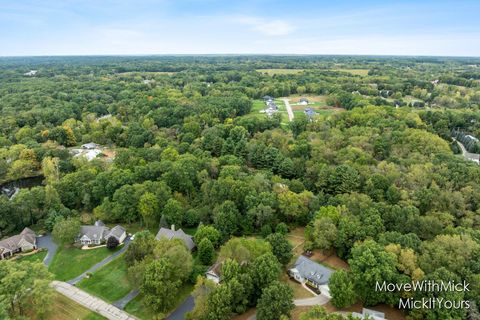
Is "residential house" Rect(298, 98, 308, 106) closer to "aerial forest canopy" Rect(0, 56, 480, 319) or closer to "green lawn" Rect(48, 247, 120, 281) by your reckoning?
"aerial forest canopy" Rect(0, 56, 480, 319)

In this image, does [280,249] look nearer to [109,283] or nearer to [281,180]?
[281,180]

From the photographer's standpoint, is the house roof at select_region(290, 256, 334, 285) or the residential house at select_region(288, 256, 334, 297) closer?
the residential house at select_region(288, 256, 334, 297)

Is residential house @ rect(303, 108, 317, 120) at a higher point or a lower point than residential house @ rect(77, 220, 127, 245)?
higher

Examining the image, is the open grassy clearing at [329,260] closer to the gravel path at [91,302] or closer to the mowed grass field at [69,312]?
the gravel path at [91,302]

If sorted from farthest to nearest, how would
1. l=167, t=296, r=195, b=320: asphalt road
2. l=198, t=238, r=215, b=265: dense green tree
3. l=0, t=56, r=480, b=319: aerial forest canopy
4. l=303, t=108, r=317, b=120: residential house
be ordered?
l=303, t=108, r=317, b=120: residential house → l=198, t=238, r=215, b=265: dense green tree → l=0, t=56, r=480, b=319: aerial forest canopy → l=167, t=296, r=195, b=320: asphalt road

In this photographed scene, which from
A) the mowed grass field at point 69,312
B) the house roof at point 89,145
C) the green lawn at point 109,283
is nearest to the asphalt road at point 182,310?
the green lawn at point 109,283

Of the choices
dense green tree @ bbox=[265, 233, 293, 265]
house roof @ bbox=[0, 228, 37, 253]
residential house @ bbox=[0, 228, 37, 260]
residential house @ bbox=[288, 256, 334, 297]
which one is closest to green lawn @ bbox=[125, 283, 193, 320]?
dense green tree @ bbox=[265, 233, 293, 265]
